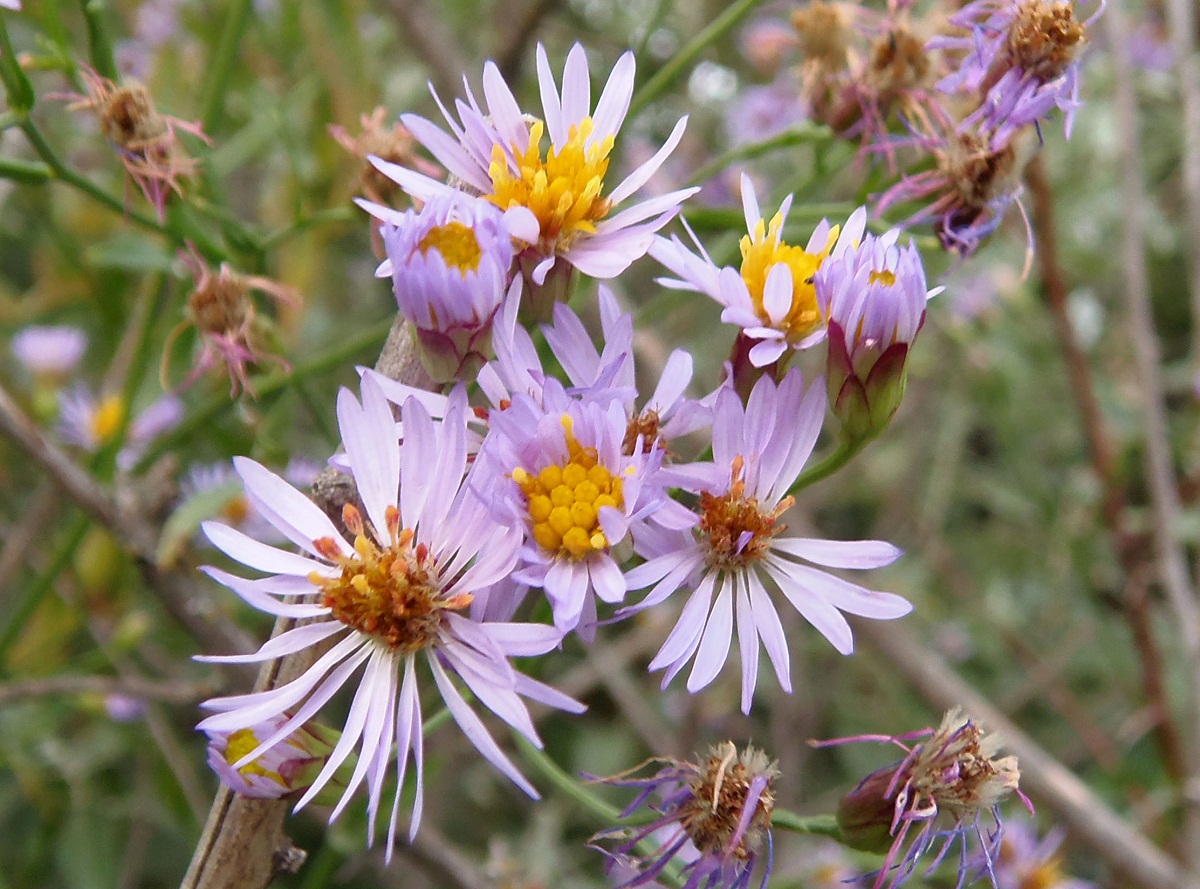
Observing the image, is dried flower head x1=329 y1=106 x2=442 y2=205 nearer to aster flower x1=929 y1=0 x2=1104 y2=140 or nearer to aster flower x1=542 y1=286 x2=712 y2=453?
aster flower x1=542 y1=286 x2=712 y2=453

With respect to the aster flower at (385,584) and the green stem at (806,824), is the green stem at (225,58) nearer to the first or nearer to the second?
the aster flower at (385,584)

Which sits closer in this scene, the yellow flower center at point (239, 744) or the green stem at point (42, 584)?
the yellow flower center at point (239, 744)

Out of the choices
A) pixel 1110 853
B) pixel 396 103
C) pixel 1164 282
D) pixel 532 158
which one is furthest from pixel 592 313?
pixel 1164 282

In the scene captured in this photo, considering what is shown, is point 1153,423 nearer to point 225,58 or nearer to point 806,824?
point 806,824

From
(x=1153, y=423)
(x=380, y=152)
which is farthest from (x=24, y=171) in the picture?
(x=1153, y=423)

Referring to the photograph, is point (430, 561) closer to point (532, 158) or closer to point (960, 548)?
point (532, 158)

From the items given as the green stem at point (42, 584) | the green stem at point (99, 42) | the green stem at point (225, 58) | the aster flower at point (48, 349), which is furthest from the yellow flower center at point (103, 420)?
the green stem at point (99, 42)
